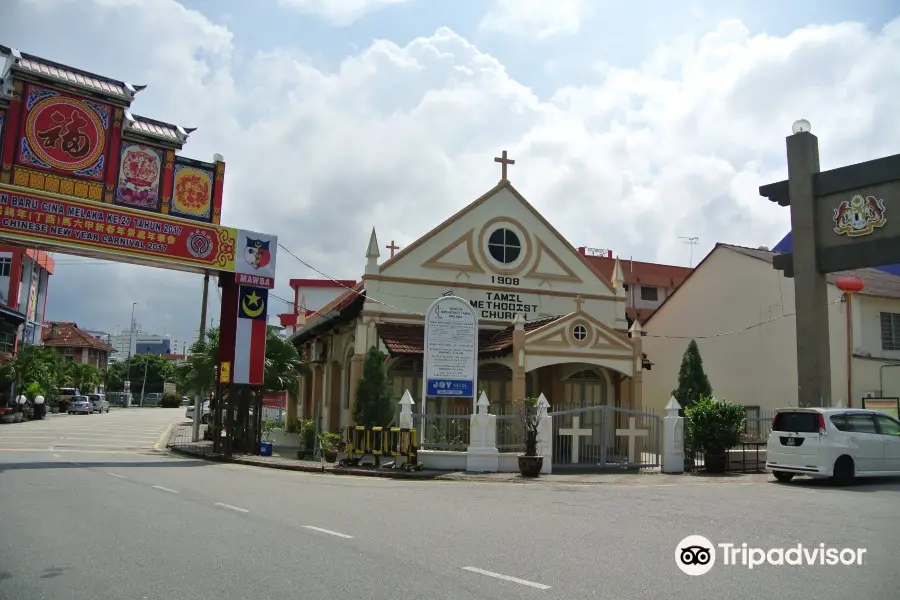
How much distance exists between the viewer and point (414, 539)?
8734 mm

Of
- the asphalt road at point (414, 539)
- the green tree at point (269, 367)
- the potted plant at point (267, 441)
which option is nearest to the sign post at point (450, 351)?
the asphalt road at point (414, 539)

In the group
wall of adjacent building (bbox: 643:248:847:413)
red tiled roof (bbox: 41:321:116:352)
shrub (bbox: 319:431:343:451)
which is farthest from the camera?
red tiled roof (bbox: 41:321:116:352)

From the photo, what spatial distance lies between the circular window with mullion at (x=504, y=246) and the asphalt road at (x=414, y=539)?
1212 cm

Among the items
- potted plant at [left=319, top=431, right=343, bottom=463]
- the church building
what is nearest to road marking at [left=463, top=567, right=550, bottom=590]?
potted plant at [left=319, top=431, right=343, bottom=463]

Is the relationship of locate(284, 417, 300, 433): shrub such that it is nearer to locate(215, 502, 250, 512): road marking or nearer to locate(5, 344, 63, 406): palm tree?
locate(215, 502, 250, 512): road marking

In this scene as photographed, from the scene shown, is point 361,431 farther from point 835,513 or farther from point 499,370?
point 835,513

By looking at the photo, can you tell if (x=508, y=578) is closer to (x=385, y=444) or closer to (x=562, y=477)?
(x=562, y=477)

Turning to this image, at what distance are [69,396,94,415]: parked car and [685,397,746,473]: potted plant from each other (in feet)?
182

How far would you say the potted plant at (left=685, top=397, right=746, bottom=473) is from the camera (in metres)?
19.3

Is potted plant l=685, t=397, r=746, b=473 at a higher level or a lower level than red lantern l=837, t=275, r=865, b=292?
lower

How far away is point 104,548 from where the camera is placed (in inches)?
318

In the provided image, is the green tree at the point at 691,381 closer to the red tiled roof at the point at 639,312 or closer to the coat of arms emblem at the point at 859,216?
the coat of arms emblem at the point at 859,216

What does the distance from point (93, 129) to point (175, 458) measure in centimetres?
960

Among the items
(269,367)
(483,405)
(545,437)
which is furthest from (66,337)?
(545,437)
